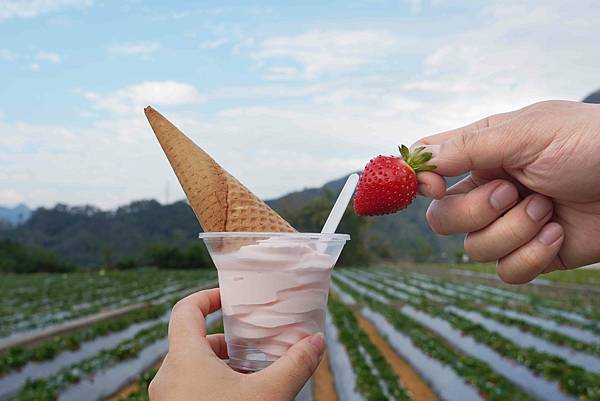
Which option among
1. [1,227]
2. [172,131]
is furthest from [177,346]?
[1,227]

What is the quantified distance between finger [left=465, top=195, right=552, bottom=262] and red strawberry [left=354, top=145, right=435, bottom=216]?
0.32 m

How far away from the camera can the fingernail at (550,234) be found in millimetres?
1822

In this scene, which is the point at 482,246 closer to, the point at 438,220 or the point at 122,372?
the point at 438,220

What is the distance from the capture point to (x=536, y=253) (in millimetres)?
1819

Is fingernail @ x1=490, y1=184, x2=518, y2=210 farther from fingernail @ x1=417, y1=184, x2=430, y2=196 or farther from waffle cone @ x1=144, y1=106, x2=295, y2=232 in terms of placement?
waffle cone @ x1=144, y1=106, x2=295, y2=232

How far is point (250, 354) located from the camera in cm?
134

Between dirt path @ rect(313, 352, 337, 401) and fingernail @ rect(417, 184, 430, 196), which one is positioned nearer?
fingernail @ rect(417, 184, 430, 196)

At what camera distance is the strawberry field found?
7441 mm

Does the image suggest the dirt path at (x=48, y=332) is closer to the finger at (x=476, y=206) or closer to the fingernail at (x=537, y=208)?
the finger at (x=476, y=206)

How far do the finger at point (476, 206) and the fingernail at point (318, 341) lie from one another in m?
0.67

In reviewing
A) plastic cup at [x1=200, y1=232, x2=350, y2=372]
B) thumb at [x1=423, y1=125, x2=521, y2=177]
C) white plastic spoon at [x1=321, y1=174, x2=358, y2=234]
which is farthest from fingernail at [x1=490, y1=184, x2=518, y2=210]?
plastic cup at [x1=200, y1=232, x2=350, y2=372]

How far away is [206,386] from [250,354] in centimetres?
16

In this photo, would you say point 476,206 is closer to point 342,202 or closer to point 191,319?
point 342,202

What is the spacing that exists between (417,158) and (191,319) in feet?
2.28
